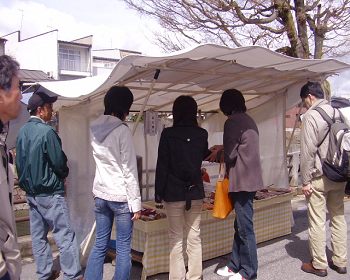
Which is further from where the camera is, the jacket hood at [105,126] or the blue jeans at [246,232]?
the blue jeans at [246,232]

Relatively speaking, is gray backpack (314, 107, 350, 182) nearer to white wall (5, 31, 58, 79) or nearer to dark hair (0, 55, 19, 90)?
dark hair (0, 55, 19, 90)

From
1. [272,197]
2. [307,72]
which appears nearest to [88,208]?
[272,197]

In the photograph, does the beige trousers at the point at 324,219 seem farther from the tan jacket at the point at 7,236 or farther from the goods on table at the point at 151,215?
the tan jacket at the point at 7,236

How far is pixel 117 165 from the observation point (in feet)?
10.7

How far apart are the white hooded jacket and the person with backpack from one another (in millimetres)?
1778

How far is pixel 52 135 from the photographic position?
3527mm

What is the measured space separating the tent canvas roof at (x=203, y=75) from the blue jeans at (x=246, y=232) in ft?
4.32

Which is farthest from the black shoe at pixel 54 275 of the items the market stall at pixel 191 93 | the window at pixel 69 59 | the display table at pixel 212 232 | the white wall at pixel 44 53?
the window at pixel 69 59

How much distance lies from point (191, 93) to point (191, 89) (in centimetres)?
5

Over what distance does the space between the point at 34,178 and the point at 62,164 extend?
10.5 inches

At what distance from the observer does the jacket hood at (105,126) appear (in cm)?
328

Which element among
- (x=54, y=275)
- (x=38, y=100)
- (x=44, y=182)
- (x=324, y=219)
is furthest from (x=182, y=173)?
(x=54, y=275)

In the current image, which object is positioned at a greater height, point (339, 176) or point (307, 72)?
point (307, 72)

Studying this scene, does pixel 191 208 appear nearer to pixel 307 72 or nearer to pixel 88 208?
pixel 88 208
